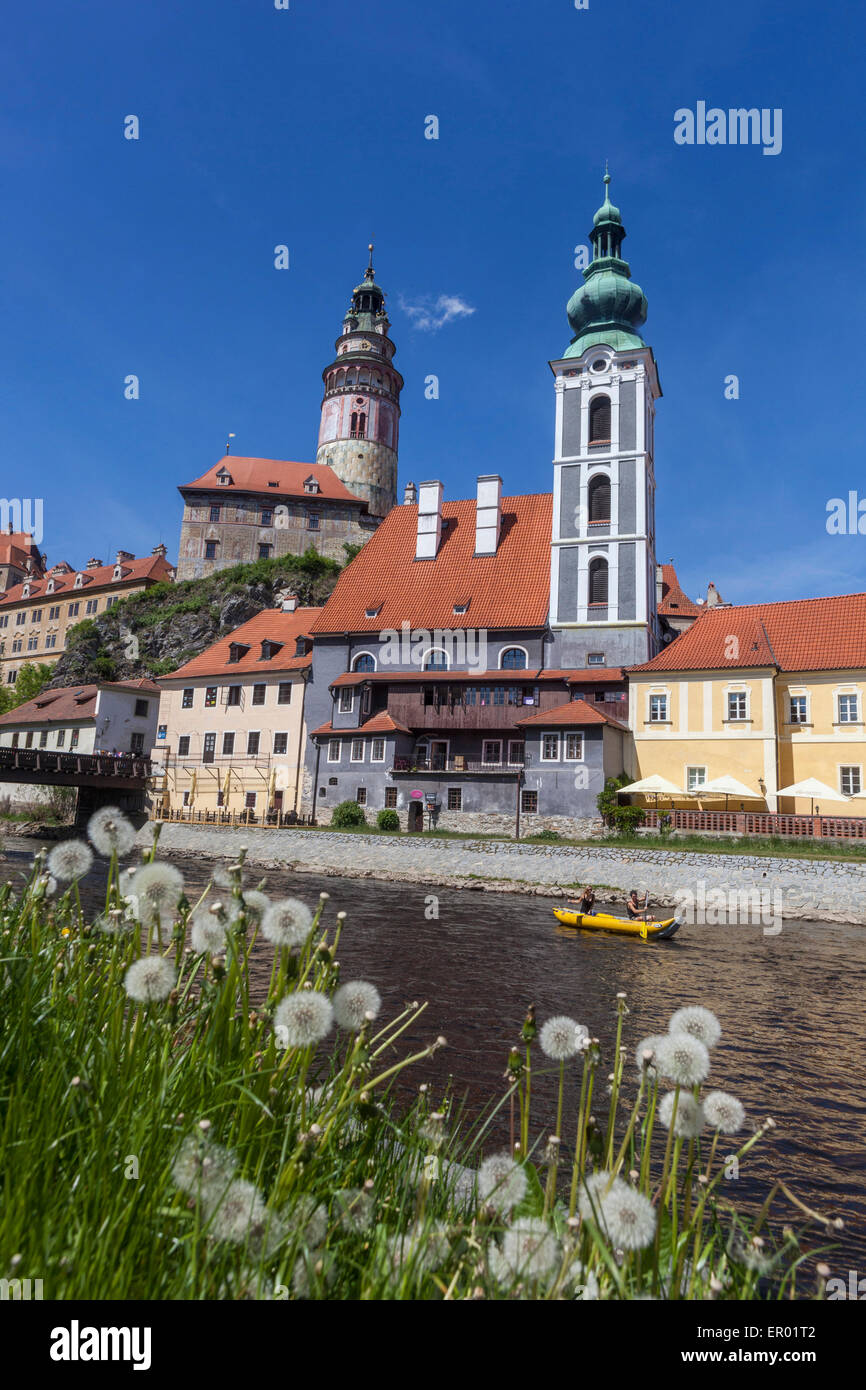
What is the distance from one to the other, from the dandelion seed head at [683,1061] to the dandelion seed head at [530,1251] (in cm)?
53

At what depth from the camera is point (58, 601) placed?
87750 mm

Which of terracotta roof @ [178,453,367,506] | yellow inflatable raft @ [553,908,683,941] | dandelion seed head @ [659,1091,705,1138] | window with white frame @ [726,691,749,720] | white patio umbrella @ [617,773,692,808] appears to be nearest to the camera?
dandelion seed head @ [659,1091,705,1138]

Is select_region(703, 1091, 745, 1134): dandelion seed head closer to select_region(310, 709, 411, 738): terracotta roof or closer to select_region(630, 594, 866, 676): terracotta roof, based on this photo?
select_region(630, 594, 866, 676): terracotta roof

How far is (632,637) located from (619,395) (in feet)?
50.9

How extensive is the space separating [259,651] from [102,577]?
38.8 metres

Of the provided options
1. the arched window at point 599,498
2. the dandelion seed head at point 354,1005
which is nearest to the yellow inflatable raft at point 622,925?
the dandelion seed head at point 354,1005

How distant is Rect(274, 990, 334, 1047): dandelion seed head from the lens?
227cm

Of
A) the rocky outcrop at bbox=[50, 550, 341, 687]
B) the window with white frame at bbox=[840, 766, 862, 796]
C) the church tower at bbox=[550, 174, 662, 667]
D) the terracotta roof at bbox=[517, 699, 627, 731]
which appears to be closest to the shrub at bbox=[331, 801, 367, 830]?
the terracotta roof at bbox=[517, 699, 627, 731]

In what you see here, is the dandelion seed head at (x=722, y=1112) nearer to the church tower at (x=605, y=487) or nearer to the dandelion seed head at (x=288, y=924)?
the dandelion seed head at (x=288, y=924)

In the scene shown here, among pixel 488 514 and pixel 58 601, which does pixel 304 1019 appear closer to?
pixel 488 514

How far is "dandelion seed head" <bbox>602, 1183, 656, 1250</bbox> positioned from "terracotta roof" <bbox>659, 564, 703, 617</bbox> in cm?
5741

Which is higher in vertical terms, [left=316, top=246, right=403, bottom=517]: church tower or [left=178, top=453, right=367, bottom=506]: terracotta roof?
[left=316, top=246, right=403, bottom=517]: church tower

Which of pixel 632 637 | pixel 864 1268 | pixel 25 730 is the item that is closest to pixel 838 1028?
pixel 864 1268

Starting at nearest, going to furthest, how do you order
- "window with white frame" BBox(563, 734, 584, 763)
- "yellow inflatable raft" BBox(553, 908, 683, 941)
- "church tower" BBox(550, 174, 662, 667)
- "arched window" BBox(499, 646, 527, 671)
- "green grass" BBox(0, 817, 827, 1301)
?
"green grass" BBox(0, 817, 827, 1301)
"yellow inflatable raft" BBox(553, 908, 683, 941)
"window with white frame" BBox(563, 734, 584, 763)
"church tower" BBox(550, 174, 662, 667)
"arched window" BBox(499, 646, 527, 671)
